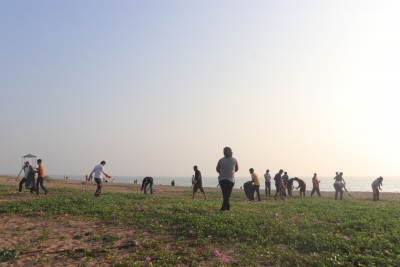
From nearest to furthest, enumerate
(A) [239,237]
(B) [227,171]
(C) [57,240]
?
(C) [57,240] < (A) [239,237] < (B) [227,171]

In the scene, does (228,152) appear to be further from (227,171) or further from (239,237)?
(239,237)

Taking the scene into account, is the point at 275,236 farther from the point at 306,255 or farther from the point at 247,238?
the point at 306,255

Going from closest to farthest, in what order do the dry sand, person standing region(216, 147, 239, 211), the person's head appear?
the dry sand → person standing region(216, 147, 239, 211) → the person's head

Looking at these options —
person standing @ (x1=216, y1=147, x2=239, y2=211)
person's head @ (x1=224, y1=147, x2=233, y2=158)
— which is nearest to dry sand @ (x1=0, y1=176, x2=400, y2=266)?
person standing @ (x1=216, y1=147, x2=239, y2=211)

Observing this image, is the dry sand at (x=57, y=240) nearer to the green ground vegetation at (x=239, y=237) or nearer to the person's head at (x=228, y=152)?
the green ground vegetation at (x=239, y=237)

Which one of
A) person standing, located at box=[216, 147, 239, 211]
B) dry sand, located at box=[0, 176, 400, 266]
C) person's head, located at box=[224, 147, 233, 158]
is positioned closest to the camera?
dry sand, located at box=[0, 176, 400, 266]

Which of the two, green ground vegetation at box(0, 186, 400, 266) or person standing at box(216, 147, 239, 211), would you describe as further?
person standing at box(216, 147, 239, 211)

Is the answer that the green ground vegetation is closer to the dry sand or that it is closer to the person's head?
the dry sand

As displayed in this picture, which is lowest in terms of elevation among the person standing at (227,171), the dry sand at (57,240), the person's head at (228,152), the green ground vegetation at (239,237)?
the dry sand at (57,240)

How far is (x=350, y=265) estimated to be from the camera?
244 inches

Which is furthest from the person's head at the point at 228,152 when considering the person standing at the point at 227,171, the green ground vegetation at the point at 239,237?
the green ground vegetation at the point at 239,237

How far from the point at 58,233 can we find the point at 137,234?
94.9 inches

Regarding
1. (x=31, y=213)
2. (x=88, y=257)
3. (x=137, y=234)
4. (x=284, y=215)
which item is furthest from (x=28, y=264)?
(x=284, y=215)

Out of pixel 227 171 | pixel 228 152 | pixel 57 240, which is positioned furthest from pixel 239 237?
pixel 57 240
